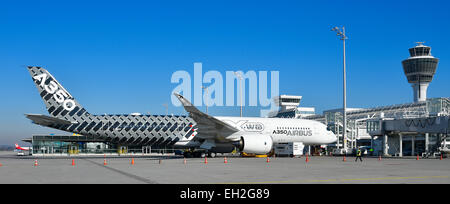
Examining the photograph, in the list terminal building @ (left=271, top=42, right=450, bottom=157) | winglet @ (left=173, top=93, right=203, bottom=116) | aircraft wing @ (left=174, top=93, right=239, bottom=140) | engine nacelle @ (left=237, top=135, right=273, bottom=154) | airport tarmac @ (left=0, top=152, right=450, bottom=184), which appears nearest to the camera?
airport tarmac @ (left=0, top=152, right=450, bottom=184)

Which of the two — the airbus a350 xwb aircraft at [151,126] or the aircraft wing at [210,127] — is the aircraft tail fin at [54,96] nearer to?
the airbus a350 xwb aircraft at [151,126]

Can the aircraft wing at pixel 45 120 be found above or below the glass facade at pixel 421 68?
below

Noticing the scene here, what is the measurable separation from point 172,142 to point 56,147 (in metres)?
32.5

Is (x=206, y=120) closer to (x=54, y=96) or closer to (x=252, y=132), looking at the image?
(x=252, y=132)

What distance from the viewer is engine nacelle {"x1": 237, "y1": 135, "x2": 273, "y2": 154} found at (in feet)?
115

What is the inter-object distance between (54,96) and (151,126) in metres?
8.45

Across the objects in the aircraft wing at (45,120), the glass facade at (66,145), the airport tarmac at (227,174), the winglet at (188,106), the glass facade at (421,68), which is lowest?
the glass facade at (66,145)

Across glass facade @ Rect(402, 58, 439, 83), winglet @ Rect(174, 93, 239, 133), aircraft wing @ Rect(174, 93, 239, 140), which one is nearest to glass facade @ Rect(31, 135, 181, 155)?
aircraft wing @ Rect(174, 93, 239, 140)

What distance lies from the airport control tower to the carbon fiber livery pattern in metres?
121

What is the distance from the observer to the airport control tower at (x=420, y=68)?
13725 centimetres

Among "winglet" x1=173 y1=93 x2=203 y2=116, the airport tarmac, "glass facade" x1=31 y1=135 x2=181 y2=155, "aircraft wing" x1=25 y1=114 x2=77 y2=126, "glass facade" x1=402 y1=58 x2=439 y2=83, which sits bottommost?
"glass facade" x1=31 y1=135 x2=181 y2=155

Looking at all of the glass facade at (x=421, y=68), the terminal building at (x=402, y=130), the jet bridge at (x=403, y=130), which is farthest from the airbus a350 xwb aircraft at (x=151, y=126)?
the glass facade at (x=421, y=68)

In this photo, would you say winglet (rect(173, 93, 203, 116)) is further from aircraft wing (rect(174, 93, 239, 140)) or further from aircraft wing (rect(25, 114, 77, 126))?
aircraft wing (rect(25, 114, 77, 126))
